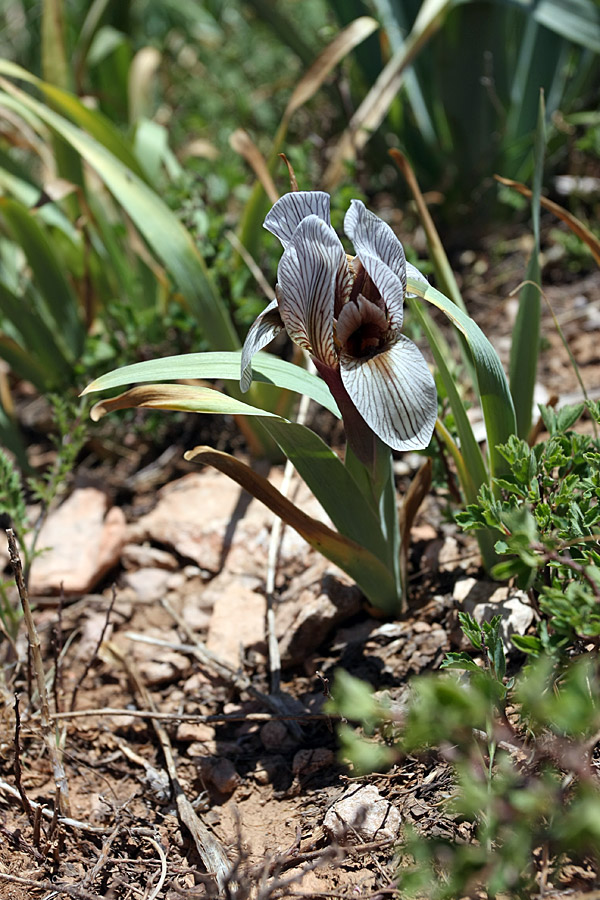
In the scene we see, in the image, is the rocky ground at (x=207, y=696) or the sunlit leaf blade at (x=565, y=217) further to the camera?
the sunlit leaf blade at (x=565, y=217)

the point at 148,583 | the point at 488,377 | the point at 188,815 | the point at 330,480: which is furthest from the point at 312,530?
the point at 148,583

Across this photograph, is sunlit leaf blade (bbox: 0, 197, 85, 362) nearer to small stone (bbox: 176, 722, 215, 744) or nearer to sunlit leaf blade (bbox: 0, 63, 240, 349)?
sunlit leaf blade (bbox: 0, 63, 240, 349)

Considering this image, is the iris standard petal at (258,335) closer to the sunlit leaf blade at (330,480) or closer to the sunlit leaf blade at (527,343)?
the sunlit leaf blade at (330,480)

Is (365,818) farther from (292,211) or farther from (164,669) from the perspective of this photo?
(292,211)

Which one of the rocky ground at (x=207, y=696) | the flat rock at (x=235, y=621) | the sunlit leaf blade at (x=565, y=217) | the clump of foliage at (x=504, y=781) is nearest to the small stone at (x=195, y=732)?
the rocky ground at (x=207, y=696)

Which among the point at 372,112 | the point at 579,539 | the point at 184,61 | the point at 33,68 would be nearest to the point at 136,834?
the point at 579,539
